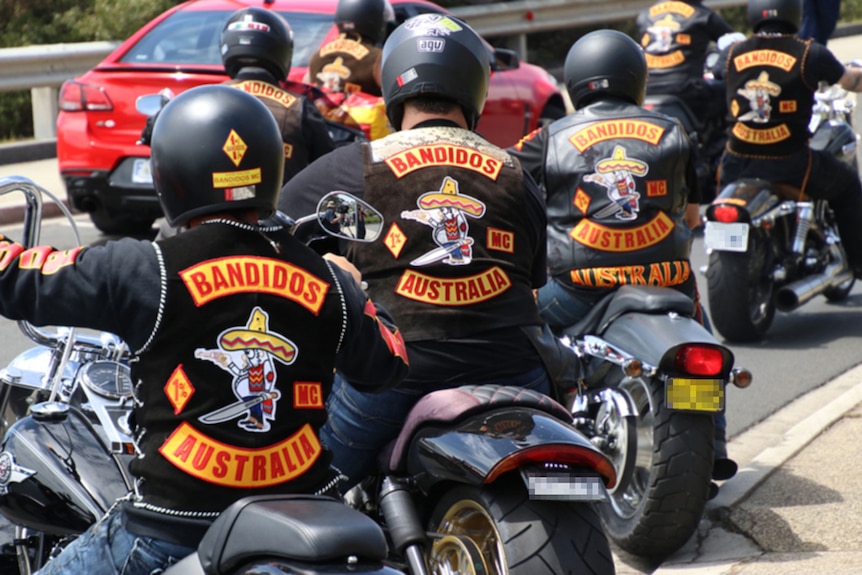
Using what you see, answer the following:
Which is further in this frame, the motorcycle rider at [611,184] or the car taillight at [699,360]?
the motorcycle rider at [611,184]

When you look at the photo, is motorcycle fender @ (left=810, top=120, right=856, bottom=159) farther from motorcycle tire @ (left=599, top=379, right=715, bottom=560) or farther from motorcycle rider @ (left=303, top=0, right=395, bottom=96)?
motorcycle tire @ (left=599, top=379, right=715, bottom=560)

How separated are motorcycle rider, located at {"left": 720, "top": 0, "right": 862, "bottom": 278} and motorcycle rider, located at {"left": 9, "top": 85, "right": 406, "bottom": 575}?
584 centimetres

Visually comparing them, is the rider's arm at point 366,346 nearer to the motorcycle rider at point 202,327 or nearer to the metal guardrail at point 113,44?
the motorcycle rider at point 202,327

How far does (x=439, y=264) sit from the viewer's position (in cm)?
401

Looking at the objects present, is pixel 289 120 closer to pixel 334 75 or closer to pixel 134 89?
pixel 334 75

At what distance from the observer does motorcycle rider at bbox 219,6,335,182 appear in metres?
6.45

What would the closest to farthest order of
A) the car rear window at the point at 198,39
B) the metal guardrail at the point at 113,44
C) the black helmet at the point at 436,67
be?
the black helmet at the point at 436,67 < the car rear window at the point at 198,39 < the metal guardrail at the point at 113,44

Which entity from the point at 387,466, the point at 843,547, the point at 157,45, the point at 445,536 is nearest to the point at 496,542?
the point at 445,536

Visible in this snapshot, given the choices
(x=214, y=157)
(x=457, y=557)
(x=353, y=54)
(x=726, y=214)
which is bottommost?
(x=726, y=214)

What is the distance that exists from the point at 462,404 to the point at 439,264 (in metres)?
0.46

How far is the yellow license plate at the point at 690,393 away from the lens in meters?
4.88

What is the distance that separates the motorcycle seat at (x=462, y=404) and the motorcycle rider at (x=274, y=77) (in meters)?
2.73

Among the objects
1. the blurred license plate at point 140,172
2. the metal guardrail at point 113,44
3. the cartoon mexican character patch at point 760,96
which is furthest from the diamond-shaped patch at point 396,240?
the metal guardrail at point 113,44

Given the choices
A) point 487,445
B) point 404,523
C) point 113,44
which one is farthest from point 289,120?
point 113,44
